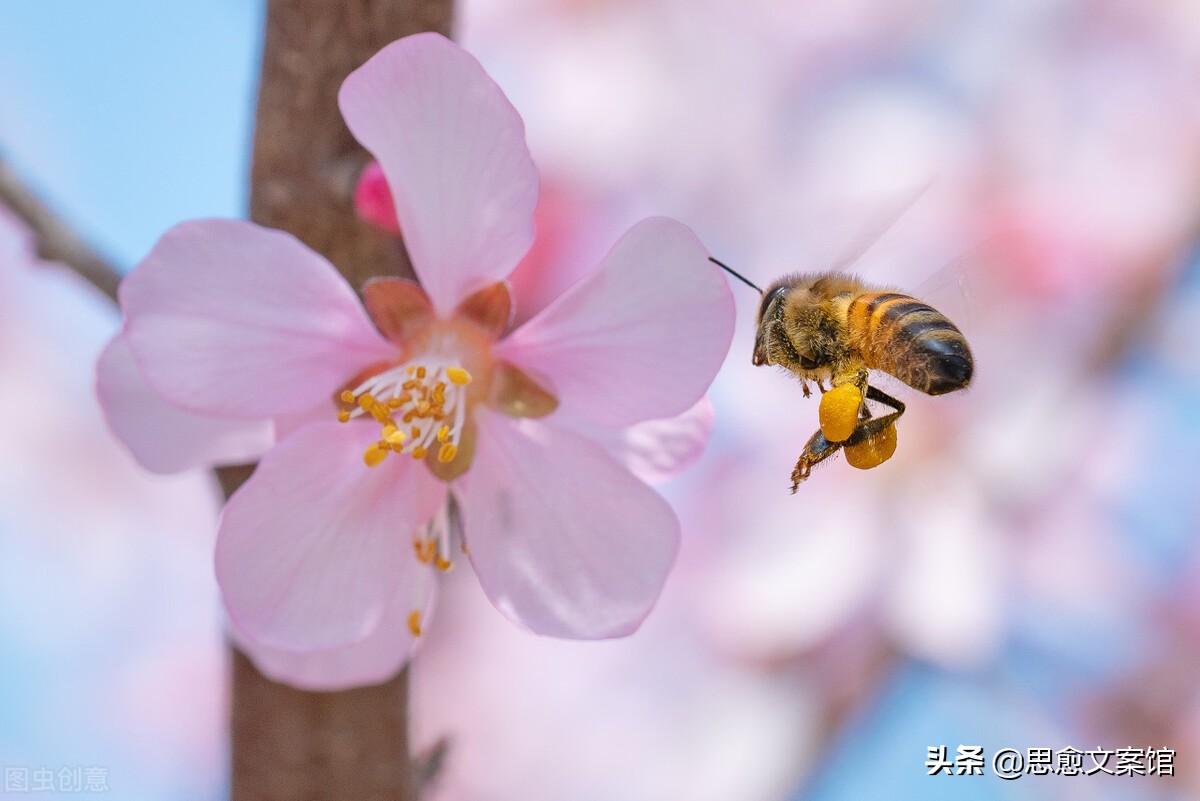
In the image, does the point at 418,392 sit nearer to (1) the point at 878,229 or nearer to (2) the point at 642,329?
(2) the point at 642,329

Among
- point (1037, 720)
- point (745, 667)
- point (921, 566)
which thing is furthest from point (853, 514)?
point (1037, 720)

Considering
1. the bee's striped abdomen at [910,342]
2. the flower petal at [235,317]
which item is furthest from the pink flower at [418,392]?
the bee's striped abdomen at [910,342]

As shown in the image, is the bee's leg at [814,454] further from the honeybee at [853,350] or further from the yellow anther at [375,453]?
the yellow anther at [375,453]

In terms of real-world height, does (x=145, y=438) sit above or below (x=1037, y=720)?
above

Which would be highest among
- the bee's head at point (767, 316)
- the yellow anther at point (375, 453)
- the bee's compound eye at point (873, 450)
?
the bee's compound eye at point (873, 450)

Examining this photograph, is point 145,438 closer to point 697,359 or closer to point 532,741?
point 697,359

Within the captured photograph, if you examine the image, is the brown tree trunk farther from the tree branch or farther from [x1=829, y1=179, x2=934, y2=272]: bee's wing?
[x1=829, y1=179, x2=934, y2=272]: bee's wing
